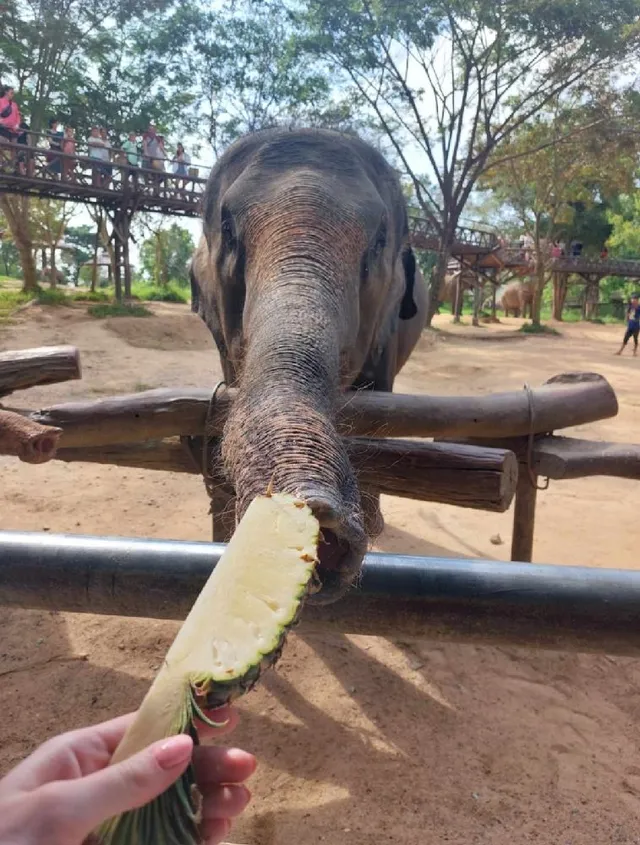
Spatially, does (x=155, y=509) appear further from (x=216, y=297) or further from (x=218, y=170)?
(x=218, y=170)

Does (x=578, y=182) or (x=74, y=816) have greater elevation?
(x=578, y=182)

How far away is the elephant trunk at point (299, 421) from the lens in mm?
1208

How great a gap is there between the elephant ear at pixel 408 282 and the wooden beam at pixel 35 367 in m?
2.29

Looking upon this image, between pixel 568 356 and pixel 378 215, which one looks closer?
pixel 378 215

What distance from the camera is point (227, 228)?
3449mm

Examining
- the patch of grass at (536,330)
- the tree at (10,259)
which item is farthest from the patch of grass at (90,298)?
the tree at (10,259)

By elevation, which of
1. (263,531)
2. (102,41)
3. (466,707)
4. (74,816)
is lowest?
(466,707)

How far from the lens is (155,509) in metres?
6.14

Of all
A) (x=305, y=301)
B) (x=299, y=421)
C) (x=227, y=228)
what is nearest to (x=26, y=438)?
(x=305, y=301)

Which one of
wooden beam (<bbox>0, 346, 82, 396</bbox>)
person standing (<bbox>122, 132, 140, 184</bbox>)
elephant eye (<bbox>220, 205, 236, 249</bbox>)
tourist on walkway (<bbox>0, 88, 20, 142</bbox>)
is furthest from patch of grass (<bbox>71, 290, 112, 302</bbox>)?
wooden beam (<bbox>0, 346, 82, 396</bbox>)

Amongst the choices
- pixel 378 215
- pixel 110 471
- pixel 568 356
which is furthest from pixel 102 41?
pixel 378 215

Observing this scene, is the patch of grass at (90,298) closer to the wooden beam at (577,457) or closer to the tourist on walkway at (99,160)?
the tourist on walkway at (99,160)

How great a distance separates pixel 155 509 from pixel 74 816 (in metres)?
5.45

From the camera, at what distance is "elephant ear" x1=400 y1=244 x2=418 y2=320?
4.59 meters
